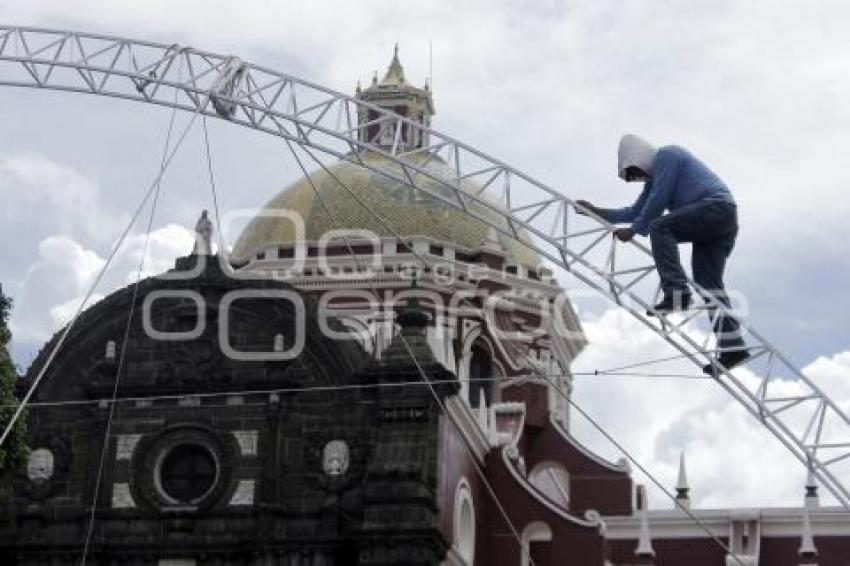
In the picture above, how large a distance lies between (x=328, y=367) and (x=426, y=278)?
24.5ft

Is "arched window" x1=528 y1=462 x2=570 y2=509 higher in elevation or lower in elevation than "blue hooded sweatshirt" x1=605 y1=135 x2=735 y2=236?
higher

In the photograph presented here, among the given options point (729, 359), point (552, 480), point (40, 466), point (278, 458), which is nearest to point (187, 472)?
point (278, 458)

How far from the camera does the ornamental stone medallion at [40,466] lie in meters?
34.9

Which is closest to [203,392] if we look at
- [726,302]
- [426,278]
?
[426,278]

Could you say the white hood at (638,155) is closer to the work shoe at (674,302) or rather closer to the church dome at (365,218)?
the work shoe at (674,302)

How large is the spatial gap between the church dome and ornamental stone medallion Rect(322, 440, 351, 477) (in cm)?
927

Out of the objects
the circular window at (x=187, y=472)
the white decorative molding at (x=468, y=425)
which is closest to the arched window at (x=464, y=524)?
the white decorative molding at (x=468, y=425)

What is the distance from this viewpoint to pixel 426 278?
136 feet

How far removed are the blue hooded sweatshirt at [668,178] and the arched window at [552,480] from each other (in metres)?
23.2

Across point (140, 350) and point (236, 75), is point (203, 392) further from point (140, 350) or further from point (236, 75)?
point (236, 75)

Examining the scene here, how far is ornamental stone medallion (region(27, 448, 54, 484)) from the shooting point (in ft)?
115

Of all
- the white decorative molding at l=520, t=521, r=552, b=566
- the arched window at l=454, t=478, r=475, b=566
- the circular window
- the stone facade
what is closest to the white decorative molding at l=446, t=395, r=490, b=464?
the stone facade

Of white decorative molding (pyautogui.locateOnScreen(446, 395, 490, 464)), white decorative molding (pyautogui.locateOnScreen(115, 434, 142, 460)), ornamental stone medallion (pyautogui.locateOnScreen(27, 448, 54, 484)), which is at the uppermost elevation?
white decorative molding (pyautogui.locateOnScreen(446, 395, 490, 464))

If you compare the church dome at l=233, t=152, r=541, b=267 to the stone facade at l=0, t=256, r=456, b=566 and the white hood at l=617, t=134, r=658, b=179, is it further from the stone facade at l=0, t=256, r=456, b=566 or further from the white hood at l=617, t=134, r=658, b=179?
the white hood at l=617, t=134, r=658, b=179
